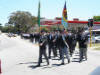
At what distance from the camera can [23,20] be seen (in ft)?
379

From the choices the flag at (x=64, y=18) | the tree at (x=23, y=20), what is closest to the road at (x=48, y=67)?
the flag at (x=64, y=18)

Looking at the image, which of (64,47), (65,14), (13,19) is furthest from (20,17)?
(64,47)

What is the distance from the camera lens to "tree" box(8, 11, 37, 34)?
11569cm

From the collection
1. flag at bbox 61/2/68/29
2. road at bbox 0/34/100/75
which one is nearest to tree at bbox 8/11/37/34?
flag at bbox 61/2/68/29

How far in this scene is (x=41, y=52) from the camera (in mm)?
12000

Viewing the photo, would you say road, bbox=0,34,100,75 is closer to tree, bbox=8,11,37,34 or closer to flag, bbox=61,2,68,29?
flag, bbox=61,2,68,29

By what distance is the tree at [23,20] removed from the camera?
115688 millimetres

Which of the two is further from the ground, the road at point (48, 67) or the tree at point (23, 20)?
the tree at point (23, 20)

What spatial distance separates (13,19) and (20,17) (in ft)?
16.2

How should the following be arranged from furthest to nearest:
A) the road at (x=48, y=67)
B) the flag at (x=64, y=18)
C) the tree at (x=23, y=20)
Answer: the tree at (x=23, y=20), the flag at (x=64, y=18), the road at (x=48, y=67)

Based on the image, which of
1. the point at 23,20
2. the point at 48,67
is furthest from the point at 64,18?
the point at 23,20

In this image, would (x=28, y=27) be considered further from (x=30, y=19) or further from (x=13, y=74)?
(x=13, y=74)

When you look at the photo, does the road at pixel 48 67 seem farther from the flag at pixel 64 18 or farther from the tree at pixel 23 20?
the tree at pixel 23 20

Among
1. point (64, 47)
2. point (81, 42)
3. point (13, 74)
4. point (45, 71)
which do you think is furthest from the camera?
point (81, 42)
